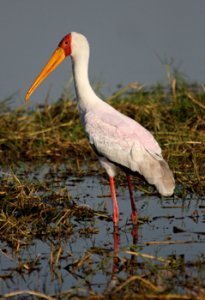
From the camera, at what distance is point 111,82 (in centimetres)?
1387

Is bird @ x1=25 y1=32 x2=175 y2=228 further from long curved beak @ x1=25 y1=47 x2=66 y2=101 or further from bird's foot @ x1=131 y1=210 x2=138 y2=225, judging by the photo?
long curved beak @ x1=25 y1=47 x2=66 y2=101

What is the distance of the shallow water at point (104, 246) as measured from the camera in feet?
22.3

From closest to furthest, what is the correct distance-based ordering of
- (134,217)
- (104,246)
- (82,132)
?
(104,246)
(134,217)
(82,132)

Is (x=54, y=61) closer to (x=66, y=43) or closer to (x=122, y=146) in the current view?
(x=66, y=43)

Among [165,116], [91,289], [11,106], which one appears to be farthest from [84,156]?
[91,289]

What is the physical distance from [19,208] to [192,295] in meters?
2.89

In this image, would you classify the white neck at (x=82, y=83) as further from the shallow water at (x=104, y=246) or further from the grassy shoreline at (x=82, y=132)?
the grassy shoreline at (x=82, y=132)

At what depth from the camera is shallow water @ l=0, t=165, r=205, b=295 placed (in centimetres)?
680

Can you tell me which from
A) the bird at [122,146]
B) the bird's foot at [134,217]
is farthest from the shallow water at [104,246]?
the bird at [122,146]

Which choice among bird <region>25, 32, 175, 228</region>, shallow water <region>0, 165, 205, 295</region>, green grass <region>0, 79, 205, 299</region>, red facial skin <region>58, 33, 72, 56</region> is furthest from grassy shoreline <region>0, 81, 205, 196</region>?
red facial skin <region>58, 33, 72, 56</region>

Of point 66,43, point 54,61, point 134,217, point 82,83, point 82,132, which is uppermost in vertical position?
point 66,43

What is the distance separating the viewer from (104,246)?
7.73 meters

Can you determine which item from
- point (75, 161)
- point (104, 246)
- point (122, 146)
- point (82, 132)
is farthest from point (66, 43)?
point (104, 246)

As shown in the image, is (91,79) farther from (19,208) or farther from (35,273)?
(35,273)
